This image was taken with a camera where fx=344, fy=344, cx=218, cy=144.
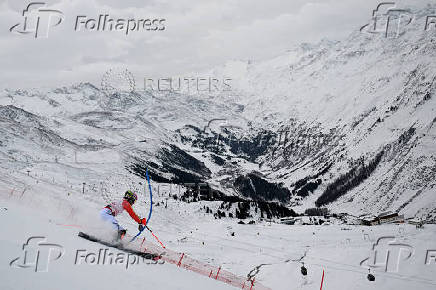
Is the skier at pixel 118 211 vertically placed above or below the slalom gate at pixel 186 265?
above

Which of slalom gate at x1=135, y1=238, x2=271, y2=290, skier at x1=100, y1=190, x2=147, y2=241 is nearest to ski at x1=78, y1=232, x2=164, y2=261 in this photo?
skier at x1=100, y1=190, x2=147, y2=241

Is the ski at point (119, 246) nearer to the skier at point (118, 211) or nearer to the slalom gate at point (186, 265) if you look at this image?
the skier at point (118, 211)

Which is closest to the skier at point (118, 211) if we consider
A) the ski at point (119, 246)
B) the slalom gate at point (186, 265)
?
the ski at point (119, 246)

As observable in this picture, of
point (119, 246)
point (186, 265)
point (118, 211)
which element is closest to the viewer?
point (119, 246)

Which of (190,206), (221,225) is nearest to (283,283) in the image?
(221,225)

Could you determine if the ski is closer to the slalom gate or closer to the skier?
the skier

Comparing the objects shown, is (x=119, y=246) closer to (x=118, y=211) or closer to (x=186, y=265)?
(x=118, y=211)

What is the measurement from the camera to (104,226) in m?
17.4

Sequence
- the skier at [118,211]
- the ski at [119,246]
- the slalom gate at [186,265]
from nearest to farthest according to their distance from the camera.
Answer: the ski at [119,246], the skier at [118,211], the slalom gate at [186,265]

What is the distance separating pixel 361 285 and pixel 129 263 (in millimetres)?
22272

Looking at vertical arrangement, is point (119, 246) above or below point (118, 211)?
below

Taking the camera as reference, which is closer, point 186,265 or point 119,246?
point 119,246

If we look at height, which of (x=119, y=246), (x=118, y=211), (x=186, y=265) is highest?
(x=118, y=211)

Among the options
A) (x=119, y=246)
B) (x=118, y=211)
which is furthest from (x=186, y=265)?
(x=118, y=211)
